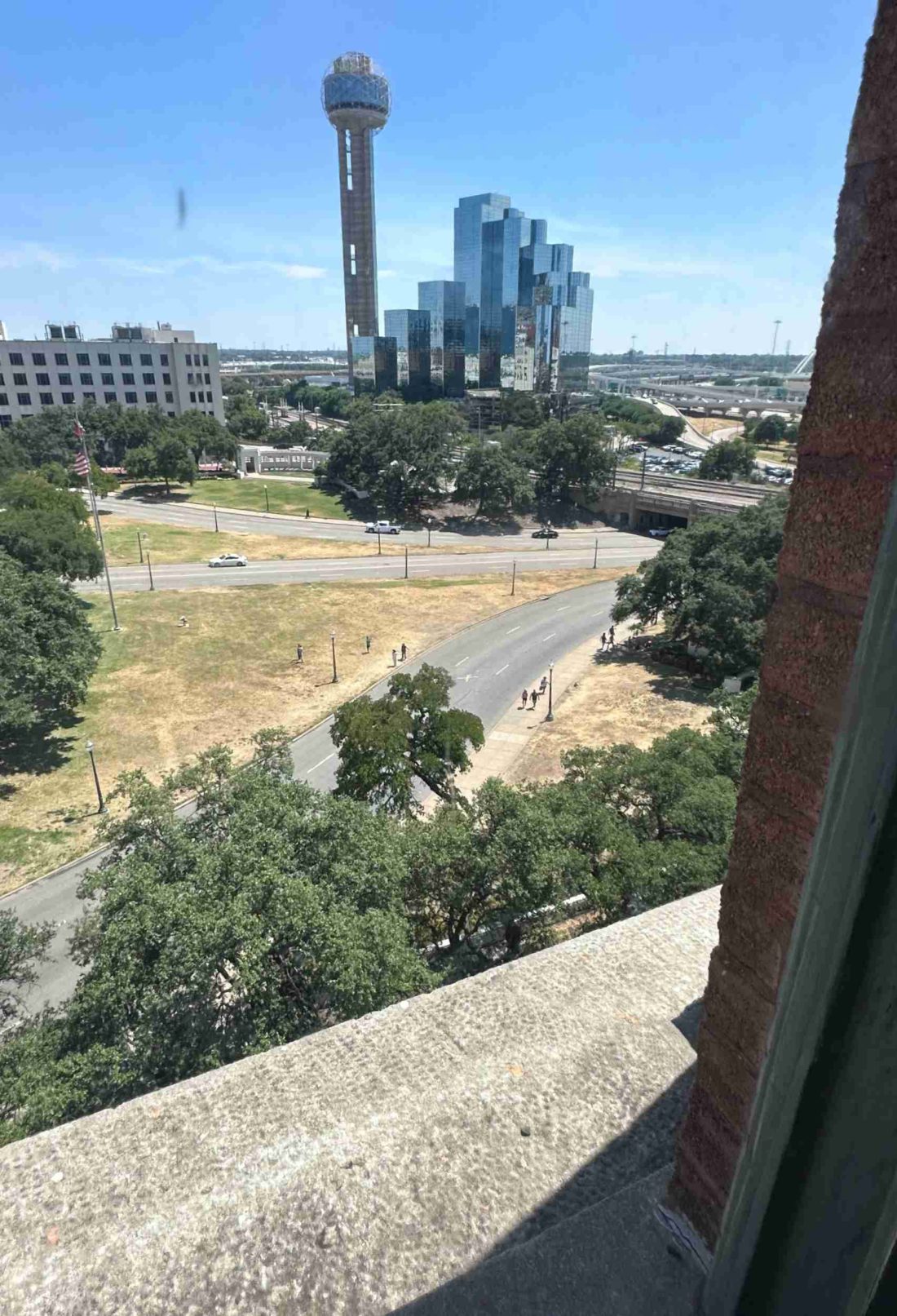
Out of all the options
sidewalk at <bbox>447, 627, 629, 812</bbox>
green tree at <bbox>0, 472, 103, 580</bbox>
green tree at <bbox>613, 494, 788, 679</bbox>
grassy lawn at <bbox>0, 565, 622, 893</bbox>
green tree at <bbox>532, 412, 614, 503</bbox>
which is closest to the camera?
grassy lawn at <bbox>0, 565, 622, 893</bbox>

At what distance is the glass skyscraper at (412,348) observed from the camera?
13588cm

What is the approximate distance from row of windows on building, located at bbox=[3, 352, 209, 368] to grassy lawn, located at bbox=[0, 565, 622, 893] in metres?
67.1

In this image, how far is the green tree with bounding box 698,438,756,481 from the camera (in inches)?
3007

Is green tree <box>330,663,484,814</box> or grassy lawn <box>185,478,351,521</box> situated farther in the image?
grassy lawn <box>185,478,351,521</box>

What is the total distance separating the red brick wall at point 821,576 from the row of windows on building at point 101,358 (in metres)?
107

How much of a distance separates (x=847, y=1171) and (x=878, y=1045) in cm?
80

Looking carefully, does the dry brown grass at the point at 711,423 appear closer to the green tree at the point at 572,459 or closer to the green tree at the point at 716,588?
the green tree at the point at 572,459

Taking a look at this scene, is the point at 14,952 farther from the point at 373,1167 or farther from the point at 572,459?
the point at 572,459

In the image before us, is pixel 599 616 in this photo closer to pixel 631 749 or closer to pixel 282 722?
pixel 282 722

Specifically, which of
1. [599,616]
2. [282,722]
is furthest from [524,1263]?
[599,616]

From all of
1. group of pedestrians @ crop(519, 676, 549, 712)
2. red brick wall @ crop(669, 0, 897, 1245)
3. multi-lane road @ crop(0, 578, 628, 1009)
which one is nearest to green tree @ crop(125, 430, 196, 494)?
multi-lane road @ crop(0, 578, 628, 1009)

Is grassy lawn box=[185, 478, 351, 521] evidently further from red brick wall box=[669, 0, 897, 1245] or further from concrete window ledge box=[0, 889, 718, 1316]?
red brick wall box=[669, 0, 897, 1245]

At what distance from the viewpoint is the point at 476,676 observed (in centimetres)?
3306

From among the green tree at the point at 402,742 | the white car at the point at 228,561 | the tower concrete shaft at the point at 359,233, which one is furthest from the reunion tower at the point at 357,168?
the green tree at the point at 402,742
